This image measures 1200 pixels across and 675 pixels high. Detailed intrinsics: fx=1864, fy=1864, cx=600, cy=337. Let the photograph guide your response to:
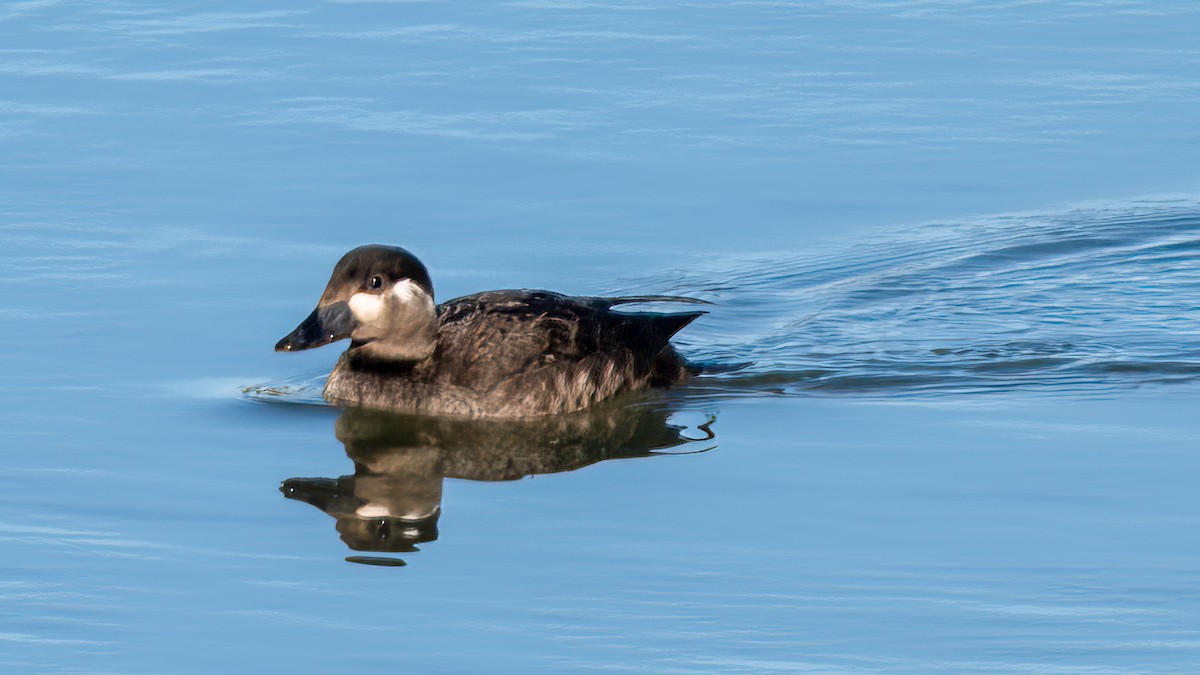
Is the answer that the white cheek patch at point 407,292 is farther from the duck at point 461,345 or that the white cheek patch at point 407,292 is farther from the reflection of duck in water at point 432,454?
the reflection of duck in water at point 432,454

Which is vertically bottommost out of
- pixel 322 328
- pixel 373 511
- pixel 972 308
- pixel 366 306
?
pixel 373 511

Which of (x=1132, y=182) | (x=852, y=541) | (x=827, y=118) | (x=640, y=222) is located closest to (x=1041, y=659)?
(x=852, y=541)

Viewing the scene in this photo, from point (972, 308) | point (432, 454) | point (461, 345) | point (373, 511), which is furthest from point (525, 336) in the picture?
point (972, 308)

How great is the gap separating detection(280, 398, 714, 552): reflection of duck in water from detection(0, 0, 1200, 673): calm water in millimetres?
31

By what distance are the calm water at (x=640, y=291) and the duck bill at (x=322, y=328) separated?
0.42m

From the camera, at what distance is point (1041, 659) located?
20.8 ft

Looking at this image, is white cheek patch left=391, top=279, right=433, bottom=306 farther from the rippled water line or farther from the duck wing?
the rippled water line

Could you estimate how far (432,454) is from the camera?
9.03 metres

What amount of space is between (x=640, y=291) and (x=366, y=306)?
7.06 feet

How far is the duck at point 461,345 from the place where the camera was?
9477 mm

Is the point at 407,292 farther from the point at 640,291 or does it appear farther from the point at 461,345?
the point at 640,291

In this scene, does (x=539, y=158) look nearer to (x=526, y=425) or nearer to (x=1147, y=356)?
(x=526, y=425)

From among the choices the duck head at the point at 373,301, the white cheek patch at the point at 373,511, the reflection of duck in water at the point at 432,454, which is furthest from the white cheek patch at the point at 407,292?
the white cheek patch at the point at 373,511

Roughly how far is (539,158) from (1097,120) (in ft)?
13.5
